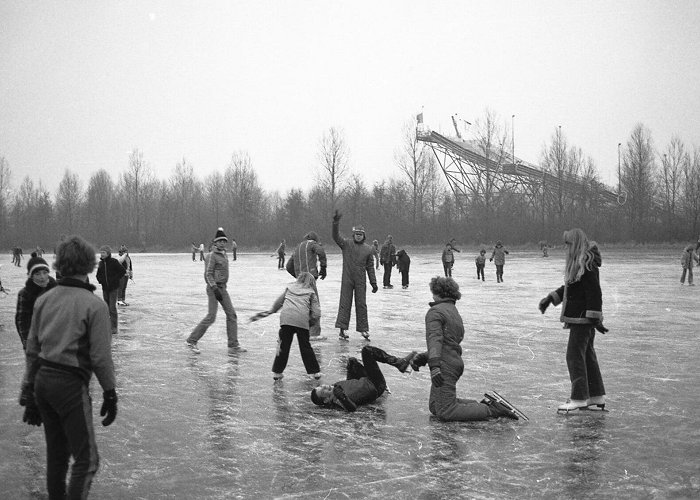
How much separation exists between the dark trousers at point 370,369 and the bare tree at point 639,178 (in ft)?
184

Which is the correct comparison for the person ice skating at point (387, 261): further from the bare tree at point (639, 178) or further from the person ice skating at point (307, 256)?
the bare tree at point (639, 178)

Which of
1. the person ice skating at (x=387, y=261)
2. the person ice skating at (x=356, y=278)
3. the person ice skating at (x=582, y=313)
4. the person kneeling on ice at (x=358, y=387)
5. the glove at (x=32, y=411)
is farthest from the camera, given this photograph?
the person ice skating at (x=387, y=261)

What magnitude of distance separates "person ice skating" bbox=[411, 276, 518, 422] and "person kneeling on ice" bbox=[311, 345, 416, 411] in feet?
1.63

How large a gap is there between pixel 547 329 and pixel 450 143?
56.7 meters

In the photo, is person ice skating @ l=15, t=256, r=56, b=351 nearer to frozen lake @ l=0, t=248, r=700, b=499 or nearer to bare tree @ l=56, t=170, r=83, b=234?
frozen lake @ l=0, t=248, r=700, b=499

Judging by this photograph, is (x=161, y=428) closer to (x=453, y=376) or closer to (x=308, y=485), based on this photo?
(x=308, y=485)

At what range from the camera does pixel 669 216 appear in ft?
185

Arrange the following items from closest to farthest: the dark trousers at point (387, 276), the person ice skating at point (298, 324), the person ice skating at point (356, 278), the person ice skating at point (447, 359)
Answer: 1. the person ice skating at point (447, 359)
2. the person ice skating at point (298, 324)
3. the person ice skating at point (356, 278)
4. the dark trousers at point (387, 276)

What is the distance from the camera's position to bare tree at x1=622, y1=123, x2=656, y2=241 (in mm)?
58094

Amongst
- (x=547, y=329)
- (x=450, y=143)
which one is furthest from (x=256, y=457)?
(x=450, y=143)

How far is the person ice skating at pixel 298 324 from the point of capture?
721 centimetres

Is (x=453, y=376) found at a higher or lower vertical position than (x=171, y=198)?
lower

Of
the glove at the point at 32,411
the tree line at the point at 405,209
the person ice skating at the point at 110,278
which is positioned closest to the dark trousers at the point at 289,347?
the glove at the point at 32,411

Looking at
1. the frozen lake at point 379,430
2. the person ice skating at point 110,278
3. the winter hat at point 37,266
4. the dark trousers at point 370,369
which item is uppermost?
the winter hat at point 37,266
